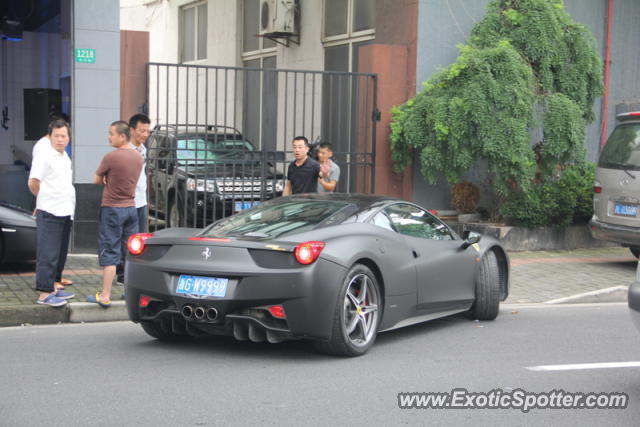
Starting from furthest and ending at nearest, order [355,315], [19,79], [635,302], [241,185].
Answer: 1. [19,79]
2. [241,185]
3. [355,315]
4. [635,302]

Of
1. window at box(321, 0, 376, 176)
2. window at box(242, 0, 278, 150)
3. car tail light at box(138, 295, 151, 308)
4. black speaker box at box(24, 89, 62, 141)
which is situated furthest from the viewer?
window at box(242, 0, 278, 150)

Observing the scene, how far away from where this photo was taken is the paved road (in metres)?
4.91

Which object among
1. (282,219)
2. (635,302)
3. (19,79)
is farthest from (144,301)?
(19,79)

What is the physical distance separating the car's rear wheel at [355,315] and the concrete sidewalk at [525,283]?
9.04 feet

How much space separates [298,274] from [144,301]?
4.38ft

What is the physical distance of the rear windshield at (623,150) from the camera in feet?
35.8

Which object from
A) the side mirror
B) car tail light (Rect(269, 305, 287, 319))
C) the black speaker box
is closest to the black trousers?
car tail light (Rect(269, 305, 287, 319))

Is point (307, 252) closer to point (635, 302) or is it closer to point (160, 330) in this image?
point (160, 330)

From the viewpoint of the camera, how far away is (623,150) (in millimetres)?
11078

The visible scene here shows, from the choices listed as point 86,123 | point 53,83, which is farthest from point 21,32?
point 86,123

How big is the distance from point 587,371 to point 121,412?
3.38 meters

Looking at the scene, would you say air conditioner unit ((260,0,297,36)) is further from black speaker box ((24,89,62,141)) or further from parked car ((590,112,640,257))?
parked car ((590,112,640,257))

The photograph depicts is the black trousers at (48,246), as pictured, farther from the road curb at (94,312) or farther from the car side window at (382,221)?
the car side window at (382,221)

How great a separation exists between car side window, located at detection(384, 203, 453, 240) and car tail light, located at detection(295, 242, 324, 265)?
4.29 ft
